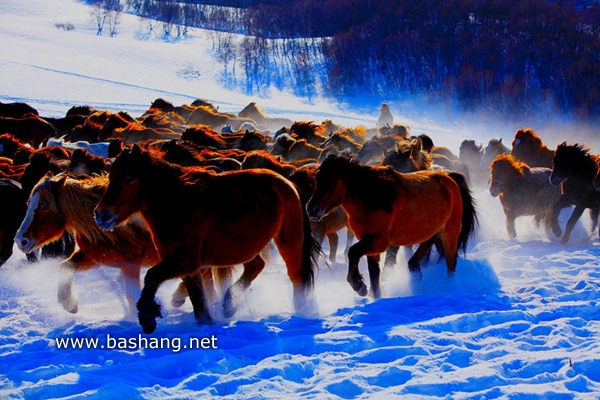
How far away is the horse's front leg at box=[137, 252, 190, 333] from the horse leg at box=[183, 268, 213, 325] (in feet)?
0.75

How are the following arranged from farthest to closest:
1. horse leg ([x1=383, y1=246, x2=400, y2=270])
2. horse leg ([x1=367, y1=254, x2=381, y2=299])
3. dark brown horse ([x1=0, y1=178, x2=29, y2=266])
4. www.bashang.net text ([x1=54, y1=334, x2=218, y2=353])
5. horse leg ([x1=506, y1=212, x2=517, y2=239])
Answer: horse leg ([x1=506, y1=212, x2=517, y2=239]) → horse leg ([x1=383, y1=246, x2=400, y2=270]) → dark brown horse ([x1=0, y1=178, x2=29, y2=266]) → horse leg ([x1=367, y1=254, x2=381, y2=299]) → www.bashang.net text ([x1=54, y1=334, x2=218, y2=353])

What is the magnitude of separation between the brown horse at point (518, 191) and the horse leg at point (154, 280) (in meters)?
8.03

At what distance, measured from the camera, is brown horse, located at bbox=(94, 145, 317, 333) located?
19.0 feet

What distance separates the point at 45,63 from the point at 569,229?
47025mm

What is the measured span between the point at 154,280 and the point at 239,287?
4.74 feet

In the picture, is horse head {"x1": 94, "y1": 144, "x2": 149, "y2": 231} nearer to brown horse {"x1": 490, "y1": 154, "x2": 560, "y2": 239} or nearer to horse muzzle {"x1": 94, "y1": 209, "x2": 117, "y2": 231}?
horse muzzle {"x1": 94, "y1": 209, "x2": 117, "y2": 231}

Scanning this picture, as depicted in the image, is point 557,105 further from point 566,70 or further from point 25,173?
point 25,173

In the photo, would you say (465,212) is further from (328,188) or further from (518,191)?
(518,191)

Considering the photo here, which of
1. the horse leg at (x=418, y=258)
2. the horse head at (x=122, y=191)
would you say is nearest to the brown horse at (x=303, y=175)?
the horse leg at (x=418, y=258)

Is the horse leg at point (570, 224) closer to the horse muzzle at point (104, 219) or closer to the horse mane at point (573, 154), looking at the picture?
the horse mane at point (573, 154)

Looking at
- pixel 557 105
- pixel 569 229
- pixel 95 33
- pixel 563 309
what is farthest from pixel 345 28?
pixel 563 309

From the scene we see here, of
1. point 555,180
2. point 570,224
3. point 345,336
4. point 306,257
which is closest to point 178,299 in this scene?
point 306,257

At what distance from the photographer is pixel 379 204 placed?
296 inches

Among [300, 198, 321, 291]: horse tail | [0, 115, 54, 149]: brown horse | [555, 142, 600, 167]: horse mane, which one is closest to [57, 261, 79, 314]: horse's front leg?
[300, 198, 321, 291]: horse tail
